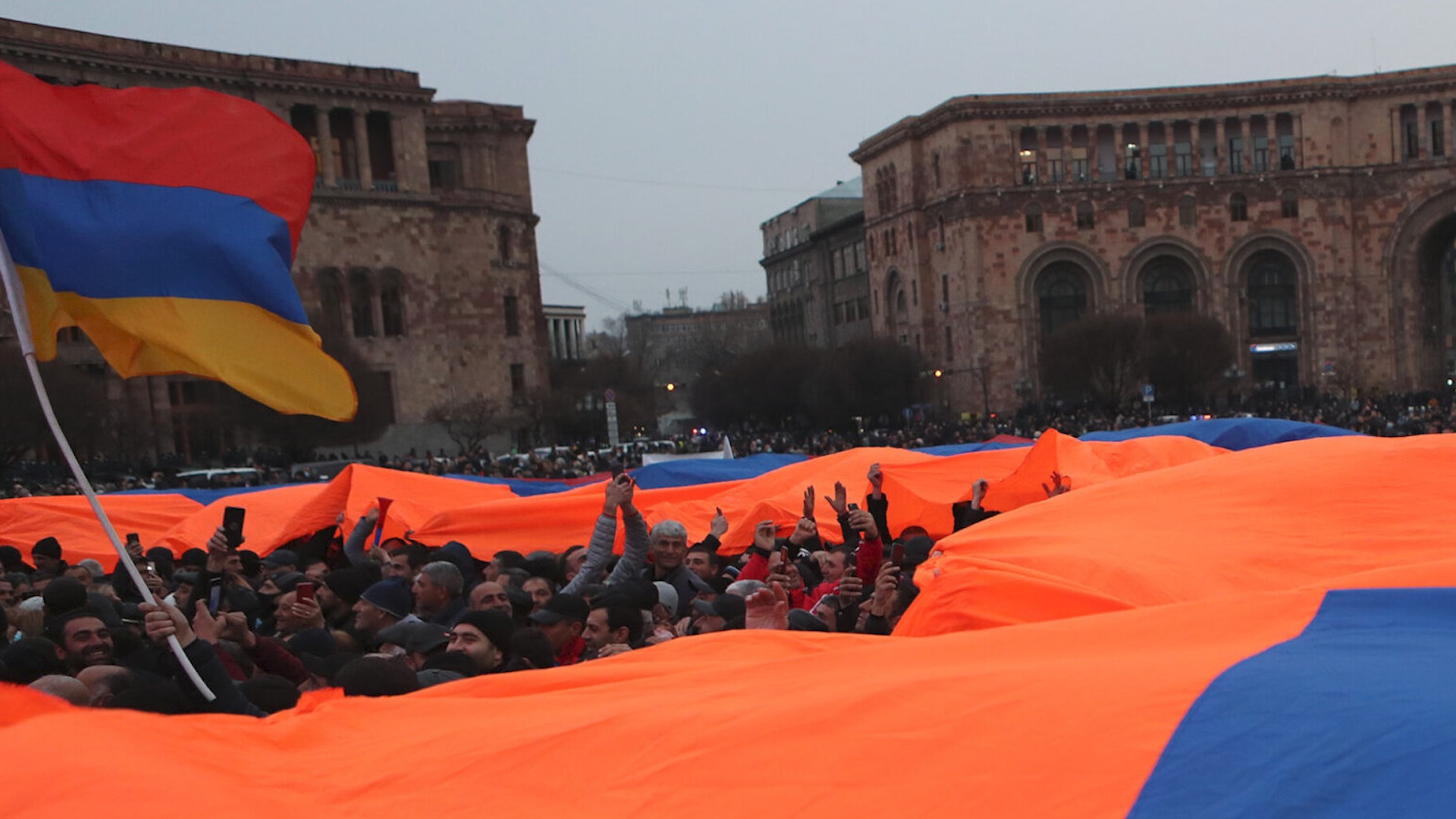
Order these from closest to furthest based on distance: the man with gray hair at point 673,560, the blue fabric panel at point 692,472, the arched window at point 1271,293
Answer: the man with gray hair at point 673,560, the blue fabric panel at point 692,472, the arched window at point 1271,293

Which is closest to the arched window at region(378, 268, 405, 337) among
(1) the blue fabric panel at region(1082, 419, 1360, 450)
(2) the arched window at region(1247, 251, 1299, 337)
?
(1) the blue fabric panel at region(1082, 419, 1360, 450)

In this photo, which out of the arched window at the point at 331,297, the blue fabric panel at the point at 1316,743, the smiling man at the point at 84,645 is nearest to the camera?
the blue fabric panel at the point at 1316,743

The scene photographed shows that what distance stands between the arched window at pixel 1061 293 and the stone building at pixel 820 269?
43.9 ft

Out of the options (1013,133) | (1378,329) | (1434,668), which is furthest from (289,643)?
(1378,329)

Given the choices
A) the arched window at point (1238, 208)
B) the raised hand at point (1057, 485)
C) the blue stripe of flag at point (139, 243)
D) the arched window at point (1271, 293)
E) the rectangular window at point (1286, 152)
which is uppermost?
the rectangular window at point (1286, 152)

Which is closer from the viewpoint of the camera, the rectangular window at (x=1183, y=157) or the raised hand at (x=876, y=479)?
the raised hand at (x=876, y=479)

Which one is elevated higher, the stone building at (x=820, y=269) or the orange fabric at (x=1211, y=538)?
the stone building at (x=820, y=269)

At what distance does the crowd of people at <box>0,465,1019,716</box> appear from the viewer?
15.2 ft

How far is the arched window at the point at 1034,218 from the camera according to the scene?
6247 centimetres

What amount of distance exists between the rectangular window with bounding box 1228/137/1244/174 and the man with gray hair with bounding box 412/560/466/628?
62.8 meters

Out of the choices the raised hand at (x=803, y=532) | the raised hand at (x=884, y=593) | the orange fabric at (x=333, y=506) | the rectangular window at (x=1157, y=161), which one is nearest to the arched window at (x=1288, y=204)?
the rectangular window at (x=1157, y=161)

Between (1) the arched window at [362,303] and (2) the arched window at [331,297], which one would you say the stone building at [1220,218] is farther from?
(2) the arched window at [331,297]

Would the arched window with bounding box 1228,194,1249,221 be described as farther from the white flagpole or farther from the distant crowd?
the white flagpole

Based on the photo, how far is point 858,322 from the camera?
78.6m
